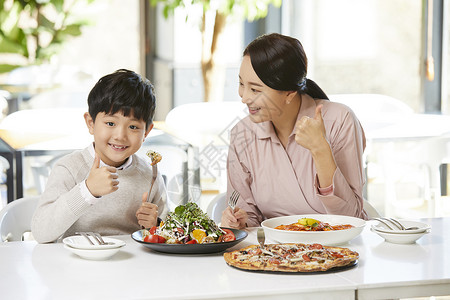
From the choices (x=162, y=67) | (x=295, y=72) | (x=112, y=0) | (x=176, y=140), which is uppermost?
(x=112, y=0)

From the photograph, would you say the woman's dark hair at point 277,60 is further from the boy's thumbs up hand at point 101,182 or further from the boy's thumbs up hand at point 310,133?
the boy's thumbs up hand at point 101,182

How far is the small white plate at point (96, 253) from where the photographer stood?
1.31m

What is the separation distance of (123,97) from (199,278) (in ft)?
2.24

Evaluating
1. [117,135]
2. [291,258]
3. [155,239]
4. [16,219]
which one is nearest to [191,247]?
[155,239]

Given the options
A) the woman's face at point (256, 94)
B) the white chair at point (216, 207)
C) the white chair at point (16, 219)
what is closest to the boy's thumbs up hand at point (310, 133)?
the woman's face at point (256, 94)

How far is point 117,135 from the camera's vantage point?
5.57 ft

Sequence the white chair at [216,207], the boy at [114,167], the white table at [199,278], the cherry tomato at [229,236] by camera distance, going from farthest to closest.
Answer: the white chair at [216,207] → the boy at [114,167] → the cherry tomato at [229,236] → the white table at [199,278]

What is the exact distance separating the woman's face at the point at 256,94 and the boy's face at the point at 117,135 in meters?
0.32

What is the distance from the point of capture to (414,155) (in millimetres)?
3861

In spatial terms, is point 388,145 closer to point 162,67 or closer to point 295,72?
point 295,72

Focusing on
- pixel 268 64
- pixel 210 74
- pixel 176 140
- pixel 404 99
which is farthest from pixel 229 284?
pixel 404 99

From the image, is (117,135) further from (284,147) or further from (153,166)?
(284,147)

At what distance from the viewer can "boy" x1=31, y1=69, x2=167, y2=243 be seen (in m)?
1.64

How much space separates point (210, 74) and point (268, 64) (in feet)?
9.29
